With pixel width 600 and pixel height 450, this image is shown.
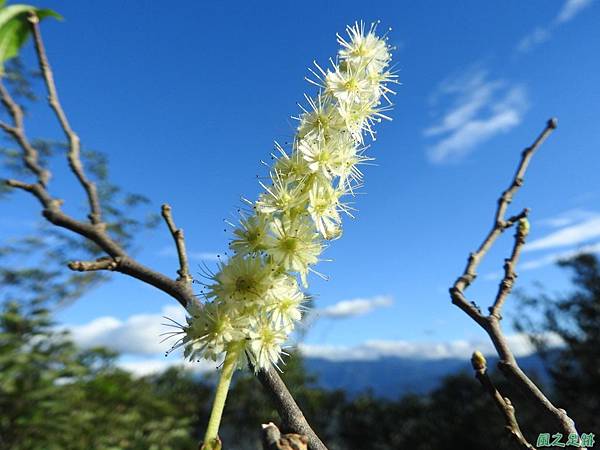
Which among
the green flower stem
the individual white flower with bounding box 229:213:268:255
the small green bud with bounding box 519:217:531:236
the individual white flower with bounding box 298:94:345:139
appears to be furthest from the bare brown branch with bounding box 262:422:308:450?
the small green bud with bounding box 519:217:531:236

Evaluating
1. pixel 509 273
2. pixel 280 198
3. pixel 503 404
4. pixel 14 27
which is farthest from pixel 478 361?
pixel 14 27

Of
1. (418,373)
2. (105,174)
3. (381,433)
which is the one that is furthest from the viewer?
(418,373)

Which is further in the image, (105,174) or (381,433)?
(381,433)

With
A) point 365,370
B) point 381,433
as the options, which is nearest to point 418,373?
point 365,370

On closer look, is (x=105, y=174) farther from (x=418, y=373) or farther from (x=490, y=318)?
(x=418, y=373)

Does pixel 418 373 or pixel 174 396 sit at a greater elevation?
pixel 418 373

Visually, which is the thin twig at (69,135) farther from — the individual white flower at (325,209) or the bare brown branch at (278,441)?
the bare brown branch at (278,441)

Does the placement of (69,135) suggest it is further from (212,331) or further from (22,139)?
(212,331)

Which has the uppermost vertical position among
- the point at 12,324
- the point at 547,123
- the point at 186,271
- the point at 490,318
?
the point at 12,324
